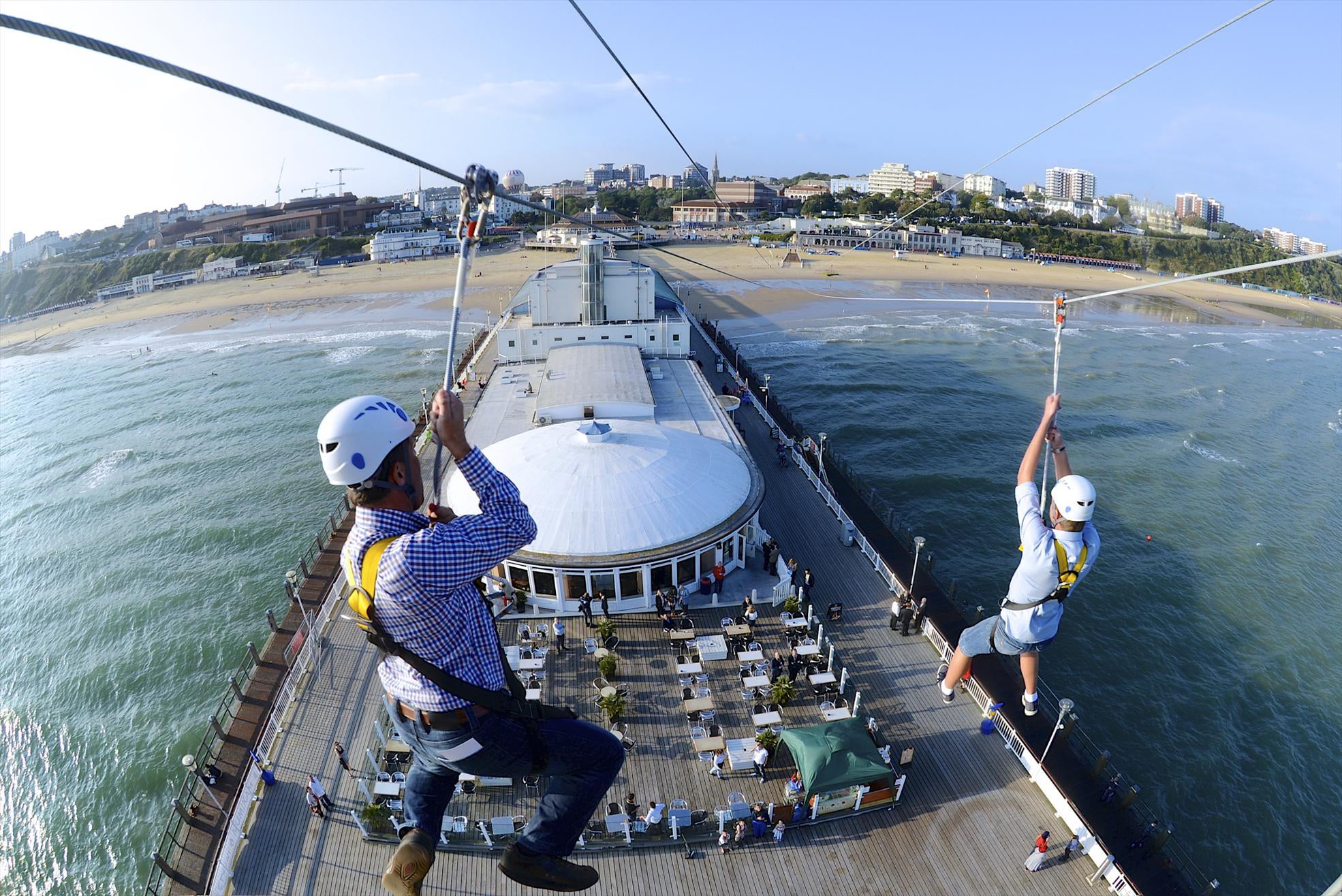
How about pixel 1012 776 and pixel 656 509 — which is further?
pixel 656 509

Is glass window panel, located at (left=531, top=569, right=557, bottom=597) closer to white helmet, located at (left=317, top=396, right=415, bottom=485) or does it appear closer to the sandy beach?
white helmet, located at (left=317, top=396, right=415, bottom=485)

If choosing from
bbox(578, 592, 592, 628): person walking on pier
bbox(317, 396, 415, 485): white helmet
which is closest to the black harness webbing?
bbox(317, 396, 415, 485): white helmet

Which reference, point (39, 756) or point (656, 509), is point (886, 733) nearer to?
point (656, 509)

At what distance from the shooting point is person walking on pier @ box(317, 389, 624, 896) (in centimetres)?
445

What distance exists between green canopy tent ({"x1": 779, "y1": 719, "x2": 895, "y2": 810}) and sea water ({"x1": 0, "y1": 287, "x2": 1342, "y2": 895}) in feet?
41.1

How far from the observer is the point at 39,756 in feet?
82.3

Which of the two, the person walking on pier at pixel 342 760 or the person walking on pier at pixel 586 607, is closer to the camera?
the person walking on pier at pixel 342 760

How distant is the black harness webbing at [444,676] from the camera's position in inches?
175

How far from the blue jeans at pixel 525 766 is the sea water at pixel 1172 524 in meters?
23.3

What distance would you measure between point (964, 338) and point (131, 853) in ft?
281

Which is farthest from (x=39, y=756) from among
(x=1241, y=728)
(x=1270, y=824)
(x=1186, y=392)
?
(x=1186, y=392)

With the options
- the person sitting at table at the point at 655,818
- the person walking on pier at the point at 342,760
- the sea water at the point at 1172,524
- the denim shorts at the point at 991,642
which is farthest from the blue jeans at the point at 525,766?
the sea water at the point at 1172,524

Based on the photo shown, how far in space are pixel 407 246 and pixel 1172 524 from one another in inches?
5949

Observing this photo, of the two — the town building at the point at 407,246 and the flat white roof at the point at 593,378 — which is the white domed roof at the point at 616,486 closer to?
the flat white roof at the point at 593,378
